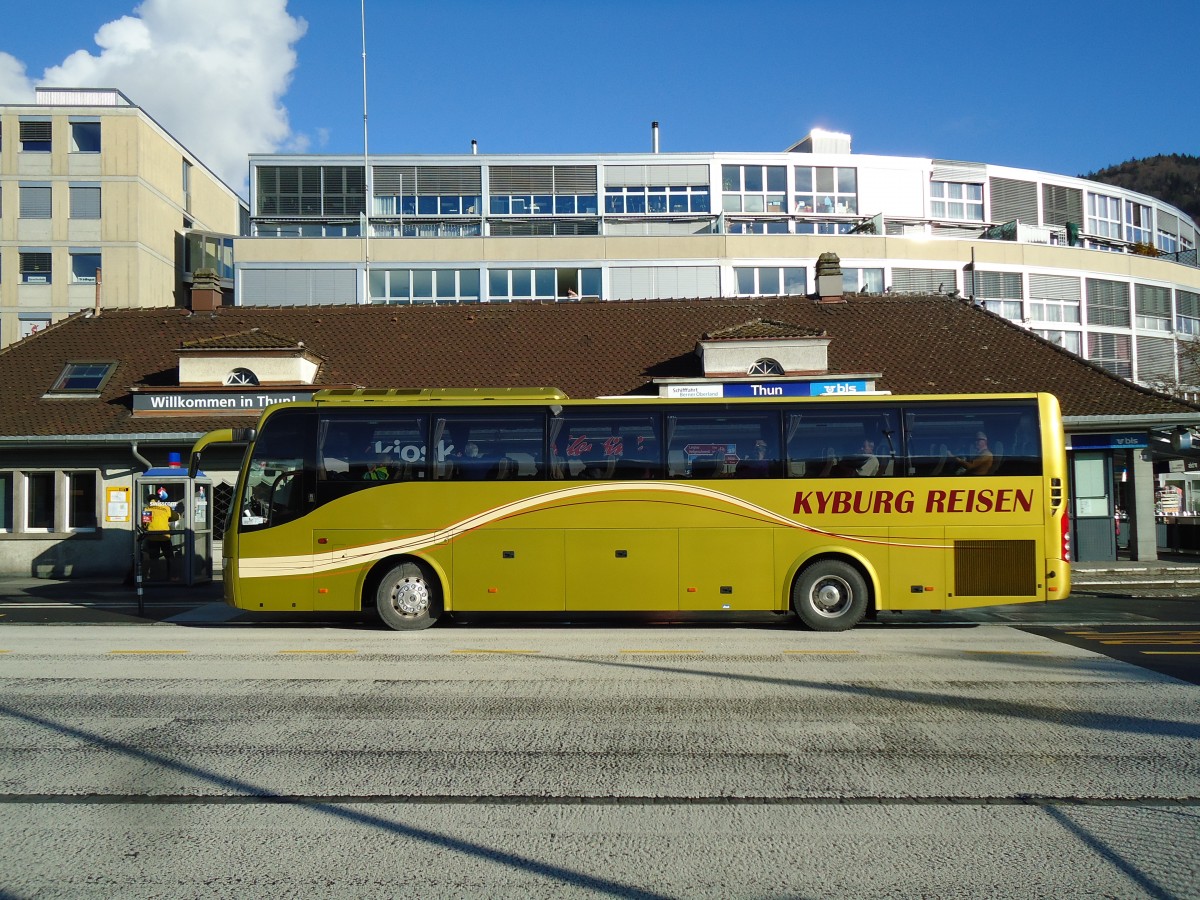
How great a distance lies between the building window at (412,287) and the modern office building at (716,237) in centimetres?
8

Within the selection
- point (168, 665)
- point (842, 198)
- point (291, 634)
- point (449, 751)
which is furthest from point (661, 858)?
point (842, 198)

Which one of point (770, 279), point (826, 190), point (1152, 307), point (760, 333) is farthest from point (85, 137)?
point (1152, 307)

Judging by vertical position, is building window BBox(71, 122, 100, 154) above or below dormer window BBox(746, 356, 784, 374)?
above

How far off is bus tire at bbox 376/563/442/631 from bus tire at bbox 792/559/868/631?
5084mm

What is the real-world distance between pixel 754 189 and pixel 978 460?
39345 millimetres

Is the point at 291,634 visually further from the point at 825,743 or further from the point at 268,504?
the point at 825,743

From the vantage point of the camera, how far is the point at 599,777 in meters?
6.20

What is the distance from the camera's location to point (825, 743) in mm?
6980

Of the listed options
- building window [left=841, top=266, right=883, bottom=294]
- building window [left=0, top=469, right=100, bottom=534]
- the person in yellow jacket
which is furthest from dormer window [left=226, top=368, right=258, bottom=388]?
building window [left=841, top=266, right=883, bottom=294]

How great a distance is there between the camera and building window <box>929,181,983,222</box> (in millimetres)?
53094

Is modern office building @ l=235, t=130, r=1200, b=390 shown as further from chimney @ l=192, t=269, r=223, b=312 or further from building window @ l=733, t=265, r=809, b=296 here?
chimney @ l=192, t=269, r=223, b=312

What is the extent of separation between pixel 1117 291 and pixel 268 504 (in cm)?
4993

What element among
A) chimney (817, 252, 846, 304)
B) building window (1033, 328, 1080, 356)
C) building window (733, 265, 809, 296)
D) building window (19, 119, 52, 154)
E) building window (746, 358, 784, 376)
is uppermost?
building window (19, 119, 52, 154)

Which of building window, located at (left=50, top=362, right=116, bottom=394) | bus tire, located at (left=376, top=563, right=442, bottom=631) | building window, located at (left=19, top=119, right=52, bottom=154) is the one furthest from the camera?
building window, located at (left=19, top=119, right=52, bottom=154)
